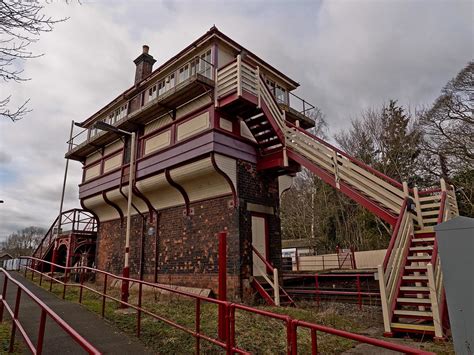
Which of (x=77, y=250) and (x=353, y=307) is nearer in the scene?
(x=353, y=307)

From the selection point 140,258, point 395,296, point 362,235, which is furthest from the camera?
point 362,235

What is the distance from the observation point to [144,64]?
58.8 ft

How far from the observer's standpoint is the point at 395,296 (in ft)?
22.0

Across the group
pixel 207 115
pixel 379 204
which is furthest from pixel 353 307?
pixel 207 115

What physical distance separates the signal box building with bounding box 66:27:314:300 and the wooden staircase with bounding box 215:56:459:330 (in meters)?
0.08

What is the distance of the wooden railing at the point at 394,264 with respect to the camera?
6.48 m

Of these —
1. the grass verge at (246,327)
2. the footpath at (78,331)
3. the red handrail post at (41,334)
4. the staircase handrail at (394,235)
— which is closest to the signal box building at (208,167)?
the grass verge at (246,327)

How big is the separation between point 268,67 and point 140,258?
32.4 feet

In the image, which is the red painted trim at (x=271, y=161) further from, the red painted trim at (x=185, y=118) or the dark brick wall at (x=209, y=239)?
the red painted trim at (x=185, y=118)

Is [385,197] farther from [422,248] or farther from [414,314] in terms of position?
[414,314]

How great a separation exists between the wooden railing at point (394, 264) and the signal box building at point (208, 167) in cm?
451

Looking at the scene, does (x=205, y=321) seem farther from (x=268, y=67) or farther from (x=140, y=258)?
(x=268, y=67)

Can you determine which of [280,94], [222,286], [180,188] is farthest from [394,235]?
[280,94]

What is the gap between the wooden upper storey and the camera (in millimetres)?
12211
